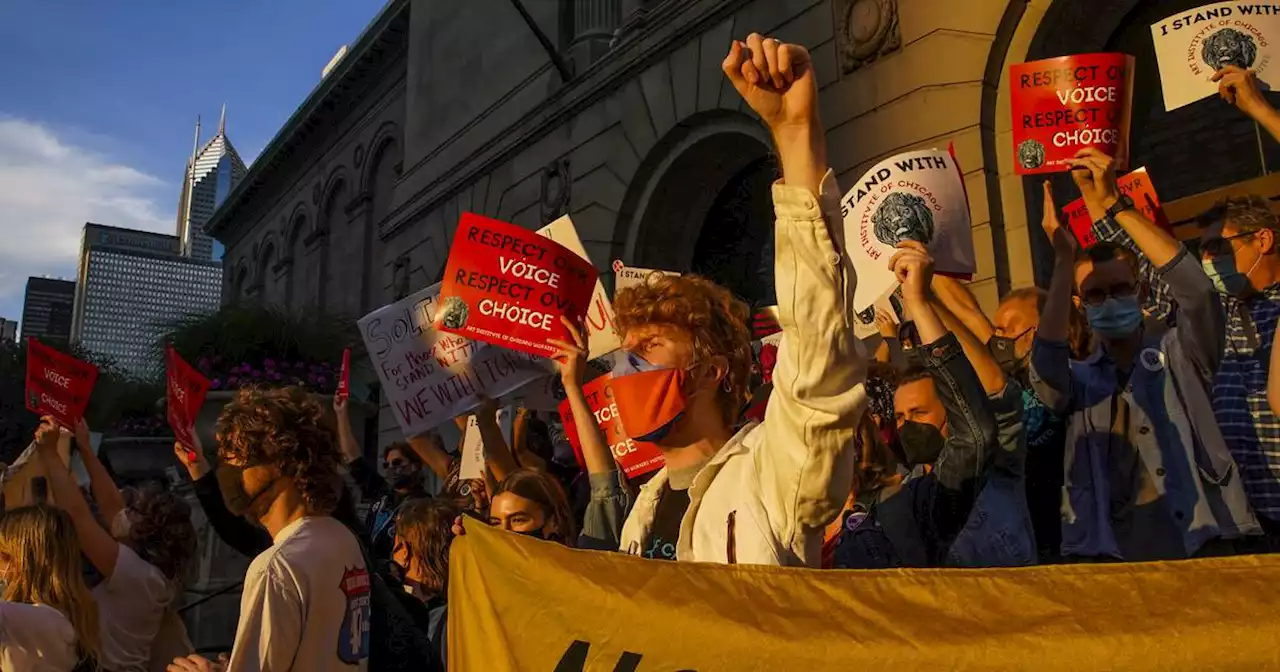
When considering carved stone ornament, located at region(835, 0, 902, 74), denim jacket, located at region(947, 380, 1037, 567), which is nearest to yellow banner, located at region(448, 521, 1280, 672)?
denim jacket, located at region(947, 380, 1037, 567)

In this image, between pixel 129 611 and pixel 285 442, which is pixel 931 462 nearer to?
pixel 285 442

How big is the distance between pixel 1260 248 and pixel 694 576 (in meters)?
2.72

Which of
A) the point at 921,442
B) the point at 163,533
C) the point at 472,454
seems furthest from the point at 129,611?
the point at 921,442

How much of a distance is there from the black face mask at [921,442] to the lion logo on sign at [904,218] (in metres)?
1.04

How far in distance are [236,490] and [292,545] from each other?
0.35m

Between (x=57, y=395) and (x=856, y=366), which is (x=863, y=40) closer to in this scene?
(x=57, y=395)

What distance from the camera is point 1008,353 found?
3.63 metres

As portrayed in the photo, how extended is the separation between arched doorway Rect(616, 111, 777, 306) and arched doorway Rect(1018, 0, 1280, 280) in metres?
3.66

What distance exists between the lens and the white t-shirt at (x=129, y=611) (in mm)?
3932

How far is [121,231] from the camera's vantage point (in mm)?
151125

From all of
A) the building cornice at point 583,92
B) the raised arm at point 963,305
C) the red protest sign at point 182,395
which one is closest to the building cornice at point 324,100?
the building cornice at point 583,92

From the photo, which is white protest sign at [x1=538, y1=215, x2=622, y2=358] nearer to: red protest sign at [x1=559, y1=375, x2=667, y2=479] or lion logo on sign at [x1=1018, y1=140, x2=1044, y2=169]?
red protest sign at [x1=559, y1=375, x2=667, y2=479]

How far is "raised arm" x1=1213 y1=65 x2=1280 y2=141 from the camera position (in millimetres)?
3906

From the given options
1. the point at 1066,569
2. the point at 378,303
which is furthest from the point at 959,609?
the point at 378,303
